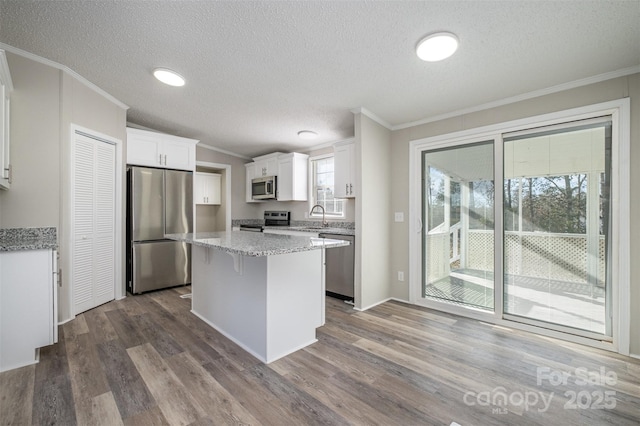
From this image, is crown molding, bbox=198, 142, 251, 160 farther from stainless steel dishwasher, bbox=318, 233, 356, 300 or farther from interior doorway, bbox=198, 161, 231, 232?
stainless steel dishwasher, bbox=318, 233, 356, 300

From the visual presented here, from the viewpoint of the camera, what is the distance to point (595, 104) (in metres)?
2.34

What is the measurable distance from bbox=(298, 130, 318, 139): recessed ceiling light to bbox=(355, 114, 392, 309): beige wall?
109cm

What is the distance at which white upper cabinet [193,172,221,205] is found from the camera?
5.51m

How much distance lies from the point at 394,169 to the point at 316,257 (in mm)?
1883

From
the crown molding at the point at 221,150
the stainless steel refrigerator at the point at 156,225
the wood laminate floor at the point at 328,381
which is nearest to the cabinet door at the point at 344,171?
the wood laminate floor at the point at 328,381

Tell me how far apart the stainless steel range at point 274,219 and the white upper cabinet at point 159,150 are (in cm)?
164

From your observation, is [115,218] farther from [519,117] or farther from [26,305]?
[519,117]

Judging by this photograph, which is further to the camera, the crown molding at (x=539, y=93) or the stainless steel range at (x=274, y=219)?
the stainless steel range at (x=274, y=219)

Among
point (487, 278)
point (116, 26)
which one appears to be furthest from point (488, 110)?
point (116, 26)

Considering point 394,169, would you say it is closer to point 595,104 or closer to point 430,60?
point 430,60

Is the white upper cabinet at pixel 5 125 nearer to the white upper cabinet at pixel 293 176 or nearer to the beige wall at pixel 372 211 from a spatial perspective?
the beige wall at pixel 372 211

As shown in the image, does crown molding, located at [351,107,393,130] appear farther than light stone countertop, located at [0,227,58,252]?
Yes

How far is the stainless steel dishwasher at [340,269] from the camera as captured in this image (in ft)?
11.2

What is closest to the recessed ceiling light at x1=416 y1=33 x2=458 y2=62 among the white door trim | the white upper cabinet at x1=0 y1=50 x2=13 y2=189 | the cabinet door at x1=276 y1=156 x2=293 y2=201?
the white upper cabinet at x1=0 y1=50 x2=13 y2=189
